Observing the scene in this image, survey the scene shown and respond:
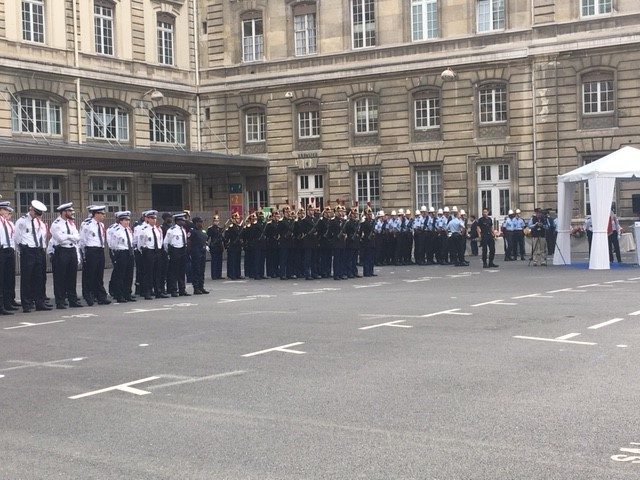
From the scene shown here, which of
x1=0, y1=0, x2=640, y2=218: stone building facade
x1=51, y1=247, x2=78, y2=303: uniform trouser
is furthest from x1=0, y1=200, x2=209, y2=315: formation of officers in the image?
→ x1=0, y1=0, x2=640, y2=218: stone building facade

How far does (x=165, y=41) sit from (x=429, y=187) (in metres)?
14.3

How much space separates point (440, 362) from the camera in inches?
404

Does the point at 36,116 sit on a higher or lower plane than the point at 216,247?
higher

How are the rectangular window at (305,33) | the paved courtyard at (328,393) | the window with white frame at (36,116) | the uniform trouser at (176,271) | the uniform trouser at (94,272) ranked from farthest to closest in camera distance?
the rectangular window at (305,33), the window with white frame at (36,116), the uniform trouser at (176,271), the uniform trouser at (94,272), the paved courtyard at (328,393)

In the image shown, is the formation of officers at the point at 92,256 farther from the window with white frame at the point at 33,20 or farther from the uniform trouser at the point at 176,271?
the window with white frame at the point at 33,20

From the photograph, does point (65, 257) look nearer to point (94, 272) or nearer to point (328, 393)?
point (94, 272)

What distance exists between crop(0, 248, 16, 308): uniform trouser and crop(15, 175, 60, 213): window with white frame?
2118cm

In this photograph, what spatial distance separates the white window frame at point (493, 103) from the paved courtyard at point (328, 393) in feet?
83.8

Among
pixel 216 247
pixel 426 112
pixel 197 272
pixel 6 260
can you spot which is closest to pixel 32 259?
pixel 6 260

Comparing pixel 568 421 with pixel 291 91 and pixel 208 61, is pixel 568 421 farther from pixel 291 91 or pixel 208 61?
pixel 208 61

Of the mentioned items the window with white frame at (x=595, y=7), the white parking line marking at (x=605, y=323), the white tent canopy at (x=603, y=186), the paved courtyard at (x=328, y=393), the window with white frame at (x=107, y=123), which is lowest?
the paved courtyard at (x=328, y=393)

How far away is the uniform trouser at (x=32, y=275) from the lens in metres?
17.9

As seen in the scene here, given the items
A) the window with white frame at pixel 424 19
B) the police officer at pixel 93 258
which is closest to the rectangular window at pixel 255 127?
the window with white frame at pixel 424 19

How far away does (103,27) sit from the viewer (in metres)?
41.7
